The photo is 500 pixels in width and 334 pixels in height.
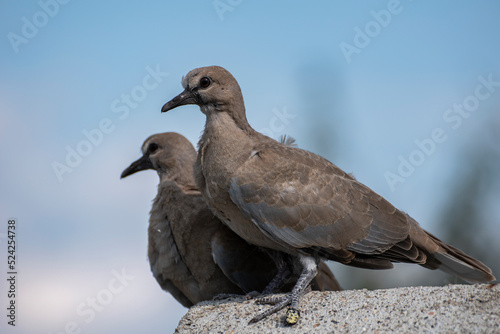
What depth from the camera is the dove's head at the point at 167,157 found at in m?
6.47

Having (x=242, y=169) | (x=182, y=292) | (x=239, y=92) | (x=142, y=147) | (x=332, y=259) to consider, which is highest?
(x=142, y=147)

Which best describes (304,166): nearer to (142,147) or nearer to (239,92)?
(239,92)

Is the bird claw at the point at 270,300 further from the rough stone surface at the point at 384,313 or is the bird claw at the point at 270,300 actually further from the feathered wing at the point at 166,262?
the feathered wing at the point at 166,262

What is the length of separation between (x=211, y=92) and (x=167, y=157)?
1583 millimetres

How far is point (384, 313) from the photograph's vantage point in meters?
4.10

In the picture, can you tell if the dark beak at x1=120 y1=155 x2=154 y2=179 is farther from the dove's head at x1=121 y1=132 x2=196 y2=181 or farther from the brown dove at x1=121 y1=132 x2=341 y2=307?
the brown dove at x1=121 y1=132 x2=341 y2=307

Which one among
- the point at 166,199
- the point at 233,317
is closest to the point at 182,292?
the point at 166,199

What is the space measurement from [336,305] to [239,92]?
216cm

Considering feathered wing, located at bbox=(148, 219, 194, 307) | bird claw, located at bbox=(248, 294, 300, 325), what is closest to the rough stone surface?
bird claw, located at bbox=(248, 294, 300, 325)

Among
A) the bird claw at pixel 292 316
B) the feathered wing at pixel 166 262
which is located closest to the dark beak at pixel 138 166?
the feathered wing at pixel 166 262

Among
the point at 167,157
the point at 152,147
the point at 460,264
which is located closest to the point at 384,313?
the point at 460,264

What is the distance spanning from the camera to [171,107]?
5.36 meters

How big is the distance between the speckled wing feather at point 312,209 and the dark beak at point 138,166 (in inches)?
85.9

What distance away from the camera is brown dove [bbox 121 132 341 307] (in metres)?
5.40
